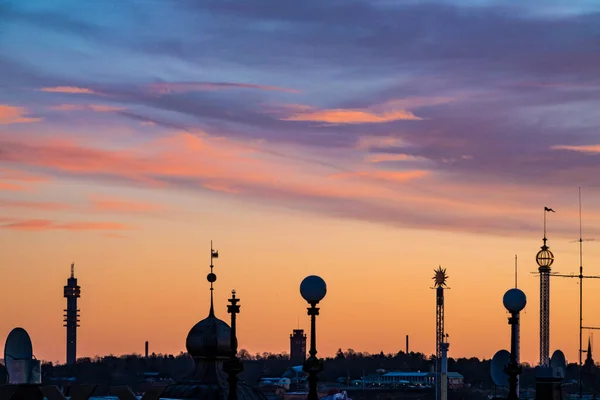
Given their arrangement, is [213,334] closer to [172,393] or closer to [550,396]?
[172,393]

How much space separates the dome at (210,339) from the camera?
259 feet

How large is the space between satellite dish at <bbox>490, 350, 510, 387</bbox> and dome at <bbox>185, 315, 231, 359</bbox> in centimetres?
2022

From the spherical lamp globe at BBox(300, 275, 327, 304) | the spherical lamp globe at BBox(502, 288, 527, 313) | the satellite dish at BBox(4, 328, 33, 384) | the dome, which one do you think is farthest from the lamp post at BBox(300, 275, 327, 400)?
the dome

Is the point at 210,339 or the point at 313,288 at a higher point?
the point at 313,288

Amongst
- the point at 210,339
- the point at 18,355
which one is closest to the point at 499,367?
the point at 210,339

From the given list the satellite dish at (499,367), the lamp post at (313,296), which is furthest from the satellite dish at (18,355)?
the lamp post at (313,296)

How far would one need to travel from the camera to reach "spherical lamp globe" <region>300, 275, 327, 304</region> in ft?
142

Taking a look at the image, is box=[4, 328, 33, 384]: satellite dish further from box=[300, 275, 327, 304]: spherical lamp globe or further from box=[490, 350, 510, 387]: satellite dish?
box=[300, 275, 327, 304]: spherical lamp globe

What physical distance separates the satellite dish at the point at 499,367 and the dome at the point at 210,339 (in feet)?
66.3

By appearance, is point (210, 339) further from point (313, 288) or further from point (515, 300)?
point (313, 288)

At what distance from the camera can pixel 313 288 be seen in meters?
43.2

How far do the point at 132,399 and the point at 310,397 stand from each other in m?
50.2

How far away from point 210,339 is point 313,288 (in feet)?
119

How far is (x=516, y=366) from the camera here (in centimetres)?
4612
